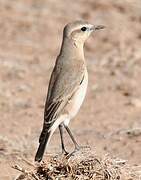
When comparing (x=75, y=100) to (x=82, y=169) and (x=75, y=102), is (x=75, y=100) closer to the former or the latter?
(x=75, y=102)

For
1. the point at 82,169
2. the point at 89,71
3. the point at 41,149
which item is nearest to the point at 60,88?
the point at 41,149

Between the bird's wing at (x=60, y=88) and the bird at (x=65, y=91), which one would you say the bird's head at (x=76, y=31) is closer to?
the bird at (x=65, y=91)

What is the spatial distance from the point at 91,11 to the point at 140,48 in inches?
110

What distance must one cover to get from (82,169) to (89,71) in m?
6.48

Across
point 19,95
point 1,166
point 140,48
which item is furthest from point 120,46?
point 1,166

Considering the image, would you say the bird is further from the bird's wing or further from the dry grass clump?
the dry grass clump

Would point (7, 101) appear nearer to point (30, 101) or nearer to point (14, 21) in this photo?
point (30, 101)

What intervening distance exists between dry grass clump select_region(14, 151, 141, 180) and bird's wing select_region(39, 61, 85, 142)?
73 centimetres

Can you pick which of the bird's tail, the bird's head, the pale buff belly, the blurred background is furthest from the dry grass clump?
the bird's head

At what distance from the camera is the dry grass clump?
7180mm

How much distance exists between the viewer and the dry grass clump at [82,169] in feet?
23.6

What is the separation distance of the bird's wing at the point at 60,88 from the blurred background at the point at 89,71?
57 centimetres

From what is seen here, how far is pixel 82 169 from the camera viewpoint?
7234 mm

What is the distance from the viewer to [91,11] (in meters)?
16.9
